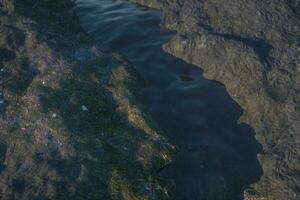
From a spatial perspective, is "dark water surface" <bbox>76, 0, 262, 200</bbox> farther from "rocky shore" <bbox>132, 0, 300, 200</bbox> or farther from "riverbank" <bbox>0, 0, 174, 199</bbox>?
"riverbank" <bbox>0, 0, 174, 199</bbox>

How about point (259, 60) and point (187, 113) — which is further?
point (259, 60)

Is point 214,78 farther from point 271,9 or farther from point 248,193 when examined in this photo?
point 248,193

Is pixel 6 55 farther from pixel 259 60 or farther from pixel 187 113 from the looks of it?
pixel 259 60

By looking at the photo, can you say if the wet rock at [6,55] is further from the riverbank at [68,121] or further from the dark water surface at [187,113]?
the dark water surface at [187,113]

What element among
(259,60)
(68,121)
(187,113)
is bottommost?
(187,113)

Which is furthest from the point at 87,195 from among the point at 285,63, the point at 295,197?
the point at 285,63

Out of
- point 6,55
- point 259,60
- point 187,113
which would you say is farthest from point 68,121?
point 259,60
